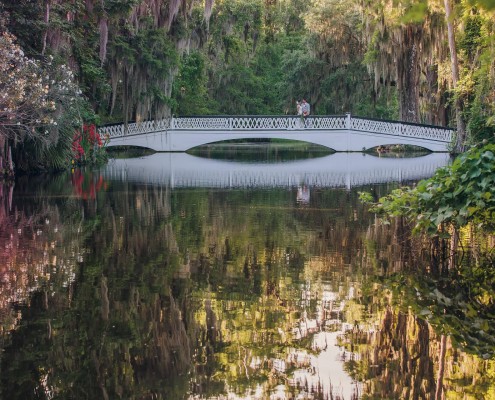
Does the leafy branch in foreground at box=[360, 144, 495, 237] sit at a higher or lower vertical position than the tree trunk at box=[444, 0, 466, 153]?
lower

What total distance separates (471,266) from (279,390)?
172 inches

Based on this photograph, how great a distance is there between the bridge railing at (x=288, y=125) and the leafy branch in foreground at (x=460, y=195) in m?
30.8

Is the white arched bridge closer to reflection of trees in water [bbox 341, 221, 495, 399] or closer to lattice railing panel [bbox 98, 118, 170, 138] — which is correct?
lattice railing panel [bbox 98, 118, 170, 138]

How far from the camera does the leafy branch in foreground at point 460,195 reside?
27.1 ft

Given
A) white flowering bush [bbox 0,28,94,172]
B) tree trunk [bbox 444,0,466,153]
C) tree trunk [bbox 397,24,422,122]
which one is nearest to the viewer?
white flowering bush [bbox 0,28,94,172]

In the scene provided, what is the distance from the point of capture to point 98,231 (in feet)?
37.2

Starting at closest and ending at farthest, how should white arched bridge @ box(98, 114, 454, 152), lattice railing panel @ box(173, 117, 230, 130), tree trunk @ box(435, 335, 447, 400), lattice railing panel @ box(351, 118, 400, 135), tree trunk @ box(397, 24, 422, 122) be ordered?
tree trunk @ box(435, 335, 447, 400) < tree trunk @ box(397, 24, 422, 122) < white arched bridge @ box(98, 114, 454, 152) < lattice railing panel @ box(351, 118, 400, 135) < lattice railing panel @ box(173, 117, 230, 130)

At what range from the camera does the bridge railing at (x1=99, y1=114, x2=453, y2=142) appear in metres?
39.1

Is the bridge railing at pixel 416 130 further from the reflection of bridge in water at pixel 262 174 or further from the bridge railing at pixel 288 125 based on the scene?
the reflection of bridge in water at pixel 262 174

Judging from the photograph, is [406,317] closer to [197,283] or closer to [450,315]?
[450,315]

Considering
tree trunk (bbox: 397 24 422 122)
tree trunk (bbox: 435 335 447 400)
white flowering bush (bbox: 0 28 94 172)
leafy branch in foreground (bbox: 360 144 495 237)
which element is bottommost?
tree trunk (bbox: 435 335 447 400)

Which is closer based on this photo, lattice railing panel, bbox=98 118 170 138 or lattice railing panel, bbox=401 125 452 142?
lattice railing panel, bbox=98 118 170 138

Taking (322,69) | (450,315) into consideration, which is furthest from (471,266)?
(322,69)

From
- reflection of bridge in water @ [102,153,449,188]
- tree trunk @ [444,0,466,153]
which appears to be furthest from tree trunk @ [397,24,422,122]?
reflection of bridge in water @ [102,153,449,188]
